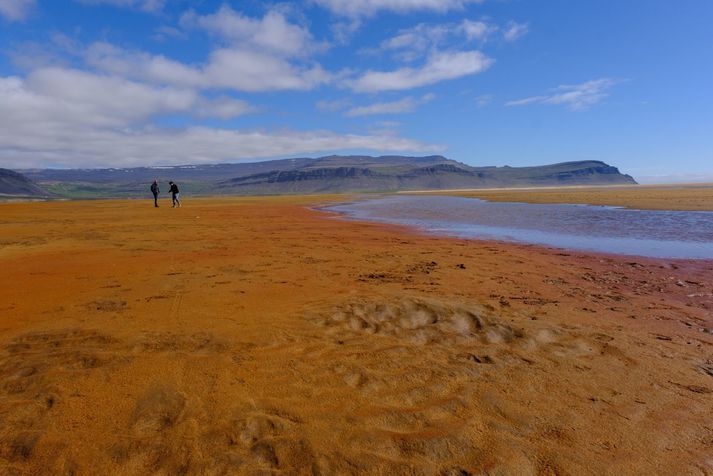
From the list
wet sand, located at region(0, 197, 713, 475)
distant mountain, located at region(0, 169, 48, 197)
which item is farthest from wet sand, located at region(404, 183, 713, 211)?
distant mountain, located at region(0, 169, 48, 197)

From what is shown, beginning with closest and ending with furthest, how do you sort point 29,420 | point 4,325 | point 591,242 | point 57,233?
point 29,420
point 4,325
point 591,242
point 57,233

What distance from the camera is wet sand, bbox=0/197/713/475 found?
3.19 meters

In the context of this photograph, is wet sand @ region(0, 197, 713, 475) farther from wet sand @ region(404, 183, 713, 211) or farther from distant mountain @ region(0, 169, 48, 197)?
distant mountain @ region(0, 169, 48, 197)

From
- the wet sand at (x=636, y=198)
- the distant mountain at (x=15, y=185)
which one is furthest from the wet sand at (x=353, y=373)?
the distant mountain at (x=15, y=185)

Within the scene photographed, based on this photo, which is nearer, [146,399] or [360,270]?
[146,399]

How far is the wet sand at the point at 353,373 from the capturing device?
10.5ft

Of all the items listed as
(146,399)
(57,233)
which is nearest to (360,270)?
(146,399)

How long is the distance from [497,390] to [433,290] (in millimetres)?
3595

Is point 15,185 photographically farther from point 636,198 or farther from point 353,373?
point 353,373

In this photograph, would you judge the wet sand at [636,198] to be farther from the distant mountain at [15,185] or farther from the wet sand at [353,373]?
the distant mountain at [15,185]

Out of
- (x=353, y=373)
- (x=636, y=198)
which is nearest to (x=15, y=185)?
(x=636, y=198)

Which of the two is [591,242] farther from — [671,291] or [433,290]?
[433,290]

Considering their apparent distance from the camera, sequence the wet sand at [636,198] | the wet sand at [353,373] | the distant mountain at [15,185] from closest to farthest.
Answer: the wet sand at [353,373]
the wet sand at [636,198]
the distant mountain at [15,185]

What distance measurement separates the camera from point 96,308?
253 inches
